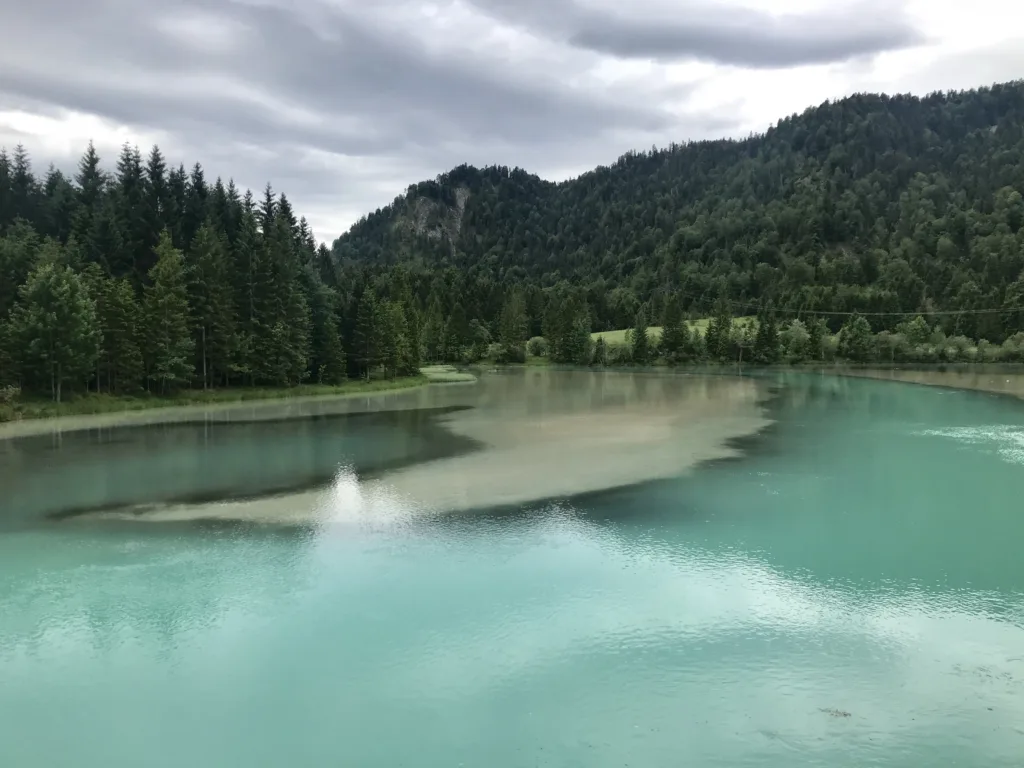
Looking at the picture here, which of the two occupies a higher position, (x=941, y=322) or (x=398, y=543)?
(x=941, y=322)

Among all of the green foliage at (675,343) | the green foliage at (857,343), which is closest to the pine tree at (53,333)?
the green foliage at (675,343)

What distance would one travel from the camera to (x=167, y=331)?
51.8 meters

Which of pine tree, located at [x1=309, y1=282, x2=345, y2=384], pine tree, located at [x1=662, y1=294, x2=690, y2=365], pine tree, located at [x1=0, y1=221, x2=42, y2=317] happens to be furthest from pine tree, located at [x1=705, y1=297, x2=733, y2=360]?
pine tree, located at [x1=0, y1=221, x2=42, y2=317]

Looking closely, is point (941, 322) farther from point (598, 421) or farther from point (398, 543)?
point (398, 543)

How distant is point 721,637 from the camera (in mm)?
13586

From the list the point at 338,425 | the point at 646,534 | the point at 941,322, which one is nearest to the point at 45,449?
the point at 338,425

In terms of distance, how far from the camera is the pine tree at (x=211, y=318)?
184ft

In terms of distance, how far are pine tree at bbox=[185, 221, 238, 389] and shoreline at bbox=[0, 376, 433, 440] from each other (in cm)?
286

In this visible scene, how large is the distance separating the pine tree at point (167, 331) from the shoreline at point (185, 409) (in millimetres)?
2143

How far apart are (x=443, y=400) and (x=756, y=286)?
13958cm

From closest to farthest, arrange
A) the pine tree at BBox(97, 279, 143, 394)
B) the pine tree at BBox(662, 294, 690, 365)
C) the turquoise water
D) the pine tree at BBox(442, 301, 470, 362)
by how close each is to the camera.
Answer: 1. the turquoise water
2. the pine tree at BBox(97, 279, 143, 394)
3. the pine tree at BBox(662, 294, 690, 365)
4. the pine tree at BBox(442, 301, 470, 362)

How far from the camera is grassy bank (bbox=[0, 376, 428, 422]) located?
4353cm

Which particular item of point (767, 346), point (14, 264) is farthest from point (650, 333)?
point (14, 264)

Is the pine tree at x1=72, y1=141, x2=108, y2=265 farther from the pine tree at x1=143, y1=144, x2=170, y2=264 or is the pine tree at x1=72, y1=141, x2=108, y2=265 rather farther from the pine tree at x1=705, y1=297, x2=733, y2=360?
the pine tree at x1=705, y1=297, x2=733, y2=360
